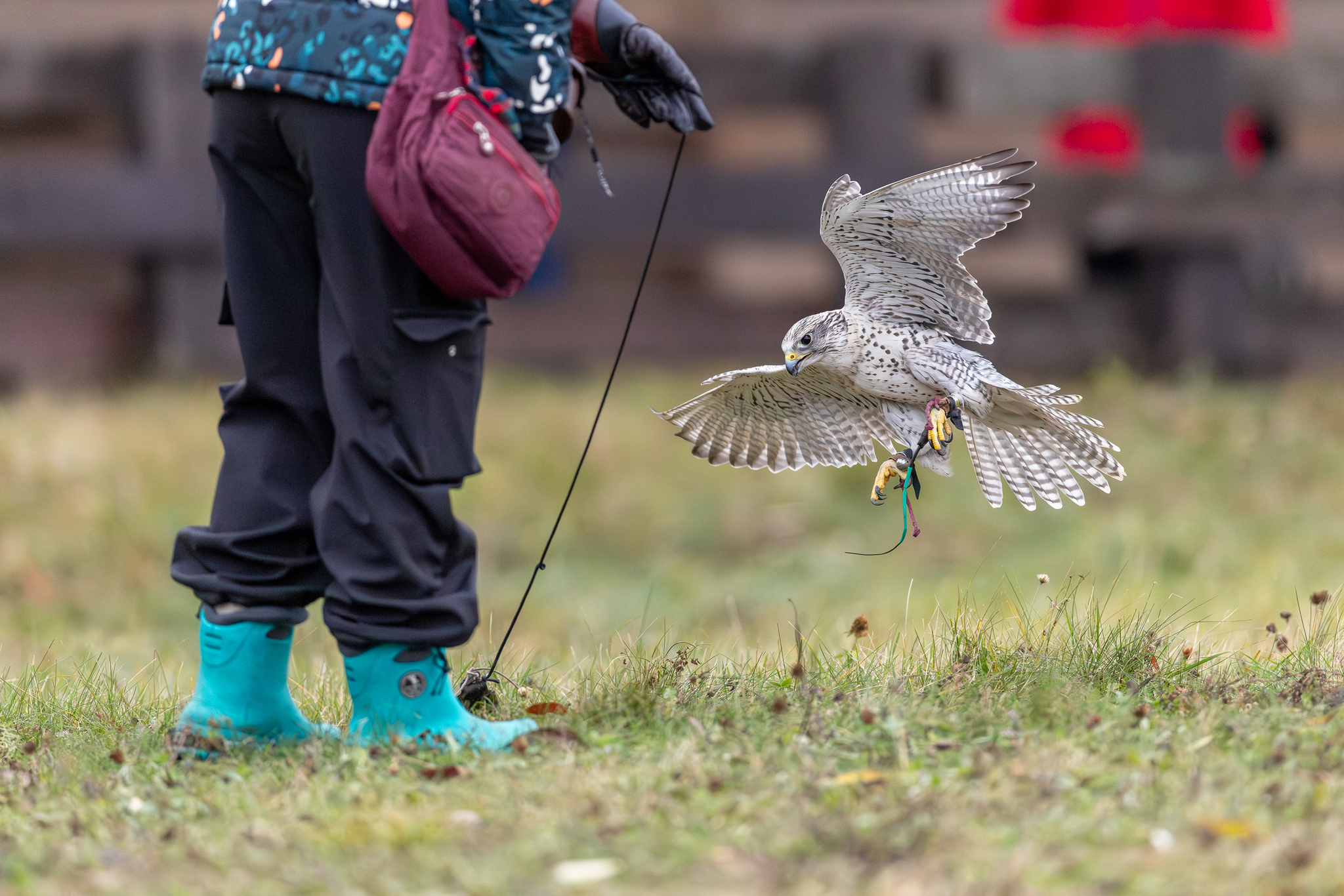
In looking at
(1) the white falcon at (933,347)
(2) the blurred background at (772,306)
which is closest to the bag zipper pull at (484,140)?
(1) the white falcon at (933,347)

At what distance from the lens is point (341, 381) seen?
2.13 m

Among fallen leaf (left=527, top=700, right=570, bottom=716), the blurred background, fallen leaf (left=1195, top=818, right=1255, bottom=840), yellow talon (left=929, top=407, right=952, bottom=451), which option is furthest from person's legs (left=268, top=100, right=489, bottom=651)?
the blurred background

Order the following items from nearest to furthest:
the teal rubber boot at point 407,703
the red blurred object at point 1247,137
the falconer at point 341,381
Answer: the falconer at point 341,381
the teal rubber boot at point 407,703
the red blurred object at point 1247,137

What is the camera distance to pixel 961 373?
2.14m

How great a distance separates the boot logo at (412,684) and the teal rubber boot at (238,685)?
0.18 meters

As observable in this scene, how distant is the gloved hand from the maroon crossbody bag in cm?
33

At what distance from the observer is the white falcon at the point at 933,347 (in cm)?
215

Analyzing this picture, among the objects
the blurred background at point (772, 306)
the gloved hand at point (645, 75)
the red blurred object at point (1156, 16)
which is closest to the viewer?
the gloved hand at point (645, 75)

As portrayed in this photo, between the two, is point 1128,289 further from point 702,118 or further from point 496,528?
point 702,118

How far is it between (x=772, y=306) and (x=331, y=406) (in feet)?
16.3

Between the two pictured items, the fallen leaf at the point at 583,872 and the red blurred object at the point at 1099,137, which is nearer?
the fallen leaf at the point at 583,872

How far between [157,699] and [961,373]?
1.62 m

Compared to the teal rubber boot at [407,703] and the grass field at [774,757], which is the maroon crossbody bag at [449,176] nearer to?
the teal rubber boot at [407,703]

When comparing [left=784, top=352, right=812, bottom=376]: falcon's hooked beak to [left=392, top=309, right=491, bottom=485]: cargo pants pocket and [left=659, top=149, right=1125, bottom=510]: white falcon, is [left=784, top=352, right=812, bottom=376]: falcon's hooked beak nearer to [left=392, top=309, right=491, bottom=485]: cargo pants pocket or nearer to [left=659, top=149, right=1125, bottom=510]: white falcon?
[left=659, top=149, right=1125, bottom=510]: white falcon
